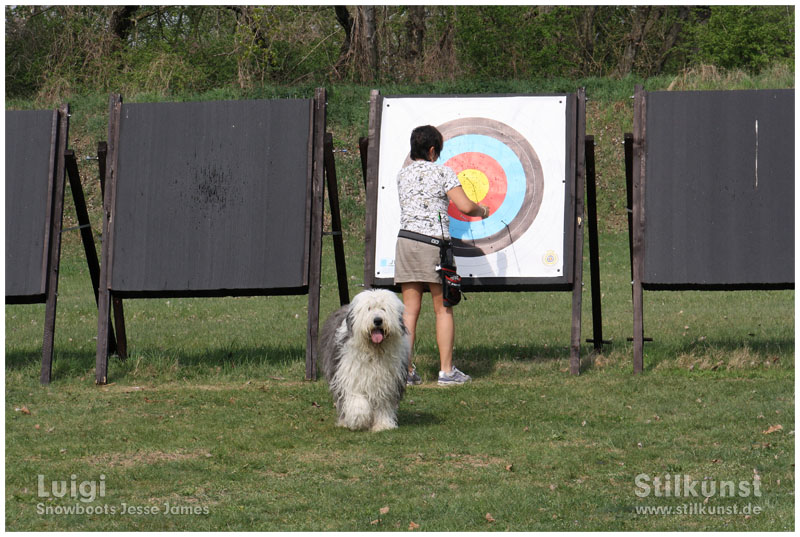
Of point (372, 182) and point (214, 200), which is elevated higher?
point (372, 182)

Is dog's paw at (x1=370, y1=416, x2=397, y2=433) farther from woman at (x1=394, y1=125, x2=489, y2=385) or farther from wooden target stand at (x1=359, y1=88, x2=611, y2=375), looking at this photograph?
wooden target stand at (x1=359, y1=88, x2=611, y2=375)

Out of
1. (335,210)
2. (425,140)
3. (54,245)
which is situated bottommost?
(54,245)

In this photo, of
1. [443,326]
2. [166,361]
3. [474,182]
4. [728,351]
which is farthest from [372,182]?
[728,351]

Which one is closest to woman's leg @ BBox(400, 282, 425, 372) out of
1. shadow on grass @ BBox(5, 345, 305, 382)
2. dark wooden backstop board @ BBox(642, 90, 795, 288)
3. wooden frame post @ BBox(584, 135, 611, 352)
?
shadow on grass @ BBox(5, 345, 305, 382)

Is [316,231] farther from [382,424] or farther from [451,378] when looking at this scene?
[382,424]

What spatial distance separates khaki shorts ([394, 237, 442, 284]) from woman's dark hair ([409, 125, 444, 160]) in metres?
0.69

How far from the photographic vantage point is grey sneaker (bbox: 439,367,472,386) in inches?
327

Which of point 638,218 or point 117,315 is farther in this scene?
point 117,315

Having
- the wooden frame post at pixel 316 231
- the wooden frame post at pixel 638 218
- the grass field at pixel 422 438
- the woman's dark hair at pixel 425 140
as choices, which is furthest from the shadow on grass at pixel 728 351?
the wooden frame post at pixel 316 231

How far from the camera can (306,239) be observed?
867 centimetres

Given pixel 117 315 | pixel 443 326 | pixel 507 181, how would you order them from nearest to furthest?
1. pixel 443 326
2. pixel 507 181
3. pixel 117 315

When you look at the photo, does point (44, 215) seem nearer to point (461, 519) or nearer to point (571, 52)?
point (461, 519)

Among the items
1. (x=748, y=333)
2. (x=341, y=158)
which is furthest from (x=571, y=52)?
(x=748, y=333)

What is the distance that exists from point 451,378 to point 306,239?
165 cm
